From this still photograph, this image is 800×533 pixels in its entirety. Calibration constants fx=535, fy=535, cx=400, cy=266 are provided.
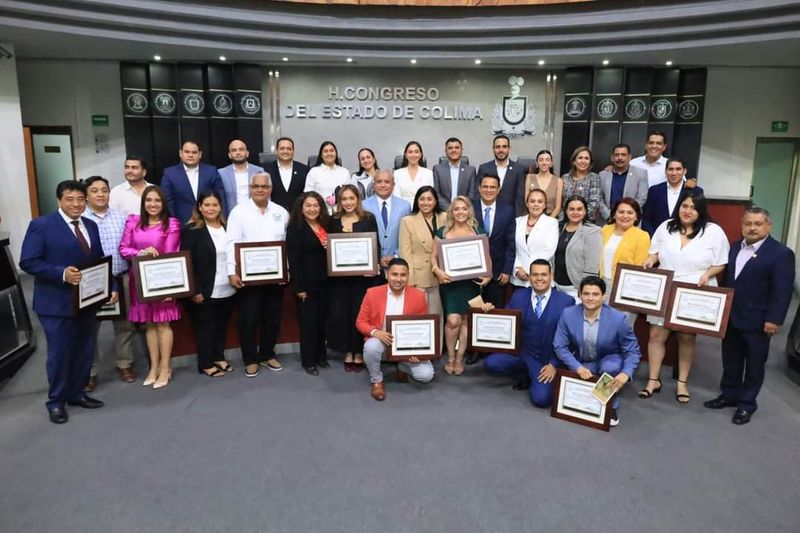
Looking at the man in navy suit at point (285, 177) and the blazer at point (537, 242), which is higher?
the man in navy suit at point (285, 177)

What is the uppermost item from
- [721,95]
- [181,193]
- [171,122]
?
[721,95]

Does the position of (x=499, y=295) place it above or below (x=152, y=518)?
above

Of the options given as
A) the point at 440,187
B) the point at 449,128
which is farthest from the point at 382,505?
the point at 449,128

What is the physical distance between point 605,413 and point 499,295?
138 cm

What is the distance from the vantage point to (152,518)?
2.53 metres

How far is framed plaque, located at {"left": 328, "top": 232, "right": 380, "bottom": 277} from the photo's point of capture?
416 cm

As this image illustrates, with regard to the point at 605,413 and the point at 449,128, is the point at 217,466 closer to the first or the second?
the point at 605,413

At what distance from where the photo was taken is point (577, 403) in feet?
11.4

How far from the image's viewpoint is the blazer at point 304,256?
4.21 metres

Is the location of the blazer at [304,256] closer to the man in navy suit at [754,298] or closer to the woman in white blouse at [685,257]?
the woman in white blouse at [685,257]

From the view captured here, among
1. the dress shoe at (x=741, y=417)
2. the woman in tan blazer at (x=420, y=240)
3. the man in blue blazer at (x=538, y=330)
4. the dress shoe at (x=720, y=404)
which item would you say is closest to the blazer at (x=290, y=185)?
the woman in tan blazer at (x=420, y=240)

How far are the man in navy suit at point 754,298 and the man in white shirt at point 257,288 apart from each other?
11.0 ft

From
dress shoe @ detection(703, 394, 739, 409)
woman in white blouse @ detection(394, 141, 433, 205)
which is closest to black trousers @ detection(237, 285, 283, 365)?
woman in white blouse @ detection(394, 141, 433, 205)

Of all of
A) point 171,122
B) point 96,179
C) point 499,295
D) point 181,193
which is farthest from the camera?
point 171,122
